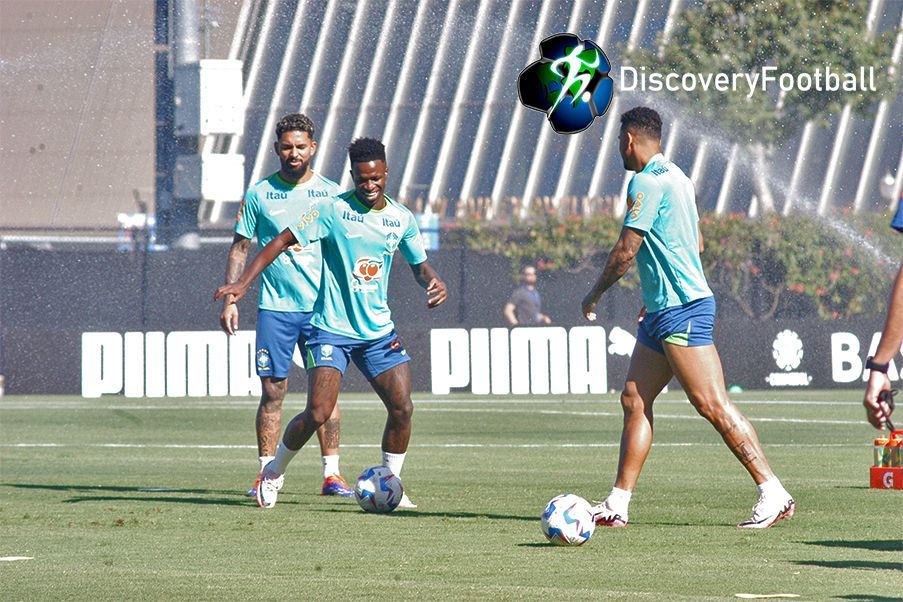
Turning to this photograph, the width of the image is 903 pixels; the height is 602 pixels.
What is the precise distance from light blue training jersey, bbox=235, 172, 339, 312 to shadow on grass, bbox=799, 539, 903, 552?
3.96 metres

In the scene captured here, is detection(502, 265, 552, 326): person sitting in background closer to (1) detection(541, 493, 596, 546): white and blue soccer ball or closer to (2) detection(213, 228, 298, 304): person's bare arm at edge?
(2) detection(213, 228, 298, 304): person's bare arm at edge

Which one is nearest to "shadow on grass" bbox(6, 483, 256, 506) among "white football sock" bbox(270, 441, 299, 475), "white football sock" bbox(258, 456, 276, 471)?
"white football sock" bbox(258, 456, 276, 471)

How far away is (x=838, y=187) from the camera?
36.0 meters

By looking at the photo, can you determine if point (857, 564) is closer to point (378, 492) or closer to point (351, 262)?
point (378, 492)

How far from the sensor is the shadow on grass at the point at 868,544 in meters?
7.91

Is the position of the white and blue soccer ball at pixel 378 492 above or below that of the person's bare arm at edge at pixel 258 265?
below

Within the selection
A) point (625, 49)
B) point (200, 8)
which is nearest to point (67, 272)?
point (200, 8)

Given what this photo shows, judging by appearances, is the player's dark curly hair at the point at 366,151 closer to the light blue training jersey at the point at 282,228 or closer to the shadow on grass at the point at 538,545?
the light blue training jersey at the point at 282,228

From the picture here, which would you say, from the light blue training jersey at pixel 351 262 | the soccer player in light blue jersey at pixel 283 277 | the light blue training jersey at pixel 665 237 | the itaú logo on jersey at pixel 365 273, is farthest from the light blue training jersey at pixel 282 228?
the light blue training jersey at pixel 665 237

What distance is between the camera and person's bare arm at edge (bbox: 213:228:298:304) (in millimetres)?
9906

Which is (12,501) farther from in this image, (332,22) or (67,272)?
(332,22)

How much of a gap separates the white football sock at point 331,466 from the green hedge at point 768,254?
1669cm

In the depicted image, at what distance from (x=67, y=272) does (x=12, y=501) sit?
1831 cm

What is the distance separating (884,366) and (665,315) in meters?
3.20
